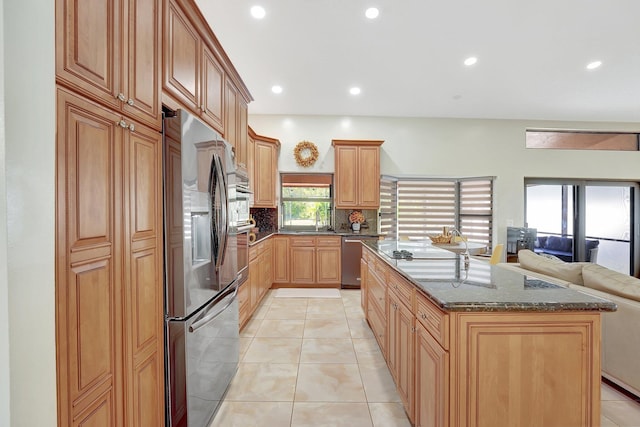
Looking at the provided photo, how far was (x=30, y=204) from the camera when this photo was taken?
2.25 ft

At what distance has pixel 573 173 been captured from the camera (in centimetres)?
545

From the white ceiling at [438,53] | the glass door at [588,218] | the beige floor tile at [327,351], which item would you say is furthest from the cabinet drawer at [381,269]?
the glass door at [588,218]

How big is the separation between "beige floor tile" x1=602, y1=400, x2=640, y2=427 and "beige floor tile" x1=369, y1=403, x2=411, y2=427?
130 centimetres

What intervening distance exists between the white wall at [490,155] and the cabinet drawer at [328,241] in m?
1.72

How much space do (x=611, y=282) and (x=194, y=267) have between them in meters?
2.83

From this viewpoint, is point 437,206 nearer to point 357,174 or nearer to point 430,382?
point 357,174

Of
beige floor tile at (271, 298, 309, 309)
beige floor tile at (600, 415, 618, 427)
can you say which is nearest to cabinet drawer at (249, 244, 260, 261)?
beige floor tile at (271, 298, 309, 309)

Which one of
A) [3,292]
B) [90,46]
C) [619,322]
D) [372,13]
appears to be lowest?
[619,322]

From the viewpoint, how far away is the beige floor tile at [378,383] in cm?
199

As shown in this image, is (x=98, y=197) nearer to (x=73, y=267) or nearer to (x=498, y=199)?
(x=73, y=267)

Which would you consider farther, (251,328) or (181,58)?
(251,328)

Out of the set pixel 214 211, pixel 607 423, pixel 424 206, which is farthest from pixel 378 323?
pixel 424 206

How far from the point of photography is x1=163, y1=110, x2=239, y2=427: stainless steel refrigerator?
1420mm

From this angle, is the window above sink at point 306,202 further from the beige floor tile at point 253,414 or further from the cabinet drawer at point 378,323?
the beige floor tile at point 253,414
